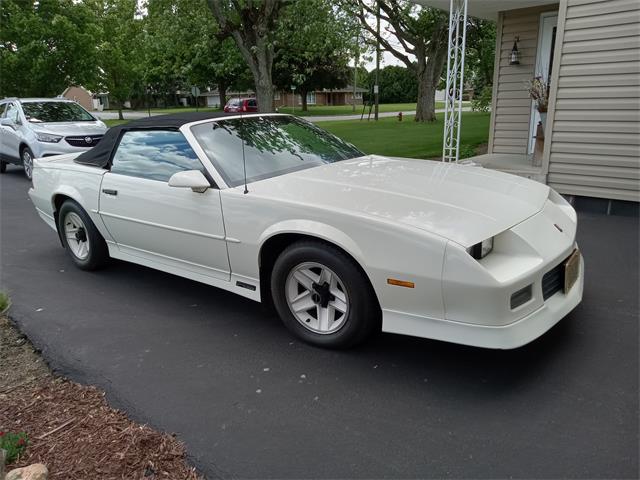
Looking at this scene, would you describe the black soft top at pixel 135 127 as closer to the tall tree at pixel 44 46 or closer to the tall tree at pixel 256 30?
the tall tree at pixel 256 30

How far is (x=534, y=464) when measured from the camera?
7.53ft

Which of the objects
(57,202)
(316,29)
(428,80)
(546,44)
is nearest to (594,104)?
(546,44)

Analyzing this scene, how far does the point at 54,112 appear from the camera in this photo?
1169 centimetres

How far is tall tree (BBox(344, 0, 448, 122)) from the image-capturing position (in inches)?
871

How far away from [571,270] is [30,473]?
3.02 meters

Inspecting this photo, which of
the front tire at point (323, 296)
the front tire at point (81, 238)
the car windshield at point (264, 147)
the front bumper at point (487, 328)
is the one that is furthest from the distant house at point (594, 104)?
the front tire at point (81, 238)

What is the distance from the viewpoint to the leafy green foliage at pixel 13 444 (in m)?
2.39

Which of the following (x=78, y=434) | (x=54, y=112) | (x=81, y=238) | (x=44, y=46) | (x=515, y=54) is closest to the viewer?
(x=78, y=434)

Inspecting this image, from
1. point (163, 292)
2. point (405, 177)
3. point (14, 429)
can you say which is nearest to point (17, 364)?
point (14, 429)

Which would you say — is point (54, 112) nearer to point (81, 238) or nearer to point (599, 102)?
point (81, 238)

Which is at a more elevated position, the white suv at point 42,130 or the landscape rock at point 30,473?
the white suv at point 42,130

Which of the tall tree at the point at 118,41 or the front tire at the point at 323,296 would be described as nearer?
the front tire at the point at 323,296

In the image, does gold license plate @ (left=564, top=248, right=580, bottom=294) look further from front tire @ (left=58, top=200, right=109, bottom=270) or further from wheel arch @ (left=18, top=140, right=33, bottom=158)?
wheel arch @ (left=18, top=140, right=33, bottom=158)

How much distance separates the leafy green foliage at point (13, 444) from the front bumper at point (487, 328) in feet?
6.30
